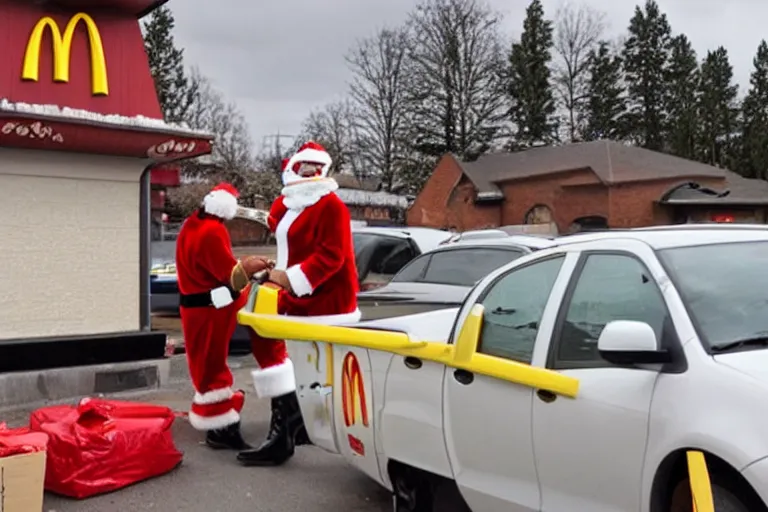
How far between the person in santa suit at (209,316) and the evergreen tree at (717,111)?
47950mm

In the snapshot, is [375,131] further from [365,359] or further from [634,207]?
[365,359]

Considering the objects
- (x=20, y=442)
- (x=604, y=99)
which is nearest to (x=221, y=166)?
(x=604, y=99)

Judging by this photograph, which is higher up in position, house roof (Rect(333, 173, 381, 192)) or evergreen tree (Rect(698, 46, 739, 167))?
evergreen tree (Rect(698, 46, 739, 167))

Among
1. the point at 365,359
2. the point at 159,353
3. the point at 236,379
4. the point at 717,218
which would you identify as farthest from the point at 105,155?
the point at 717,218

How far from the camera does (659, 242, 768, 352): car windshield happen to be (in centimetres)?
283

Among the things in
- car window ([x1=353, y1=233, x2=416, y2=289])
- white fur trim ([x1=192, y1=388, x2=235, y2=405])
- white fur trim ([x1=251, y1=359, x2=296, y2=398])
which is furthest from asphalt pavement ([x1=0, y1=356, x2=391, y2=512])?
car window ([x1=353, y1=233, x2=416, y2=289])

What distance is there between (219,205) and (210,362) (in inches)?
46.9

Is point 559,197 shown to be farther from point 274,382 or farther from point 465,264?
point 274,382

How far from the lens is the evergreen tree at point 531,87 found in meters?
51.5

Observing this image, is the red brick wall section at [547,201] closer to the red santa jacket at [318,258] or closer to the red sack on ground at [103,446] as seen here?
the red santa jacket at [318,258]

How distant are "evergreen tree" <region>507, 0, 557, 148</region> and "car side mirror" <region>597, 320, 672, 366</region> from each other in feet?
164

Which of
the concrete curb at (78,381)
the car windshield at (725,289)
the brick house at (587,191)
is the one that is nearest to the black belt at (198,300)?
the concrete curb at (78,381)

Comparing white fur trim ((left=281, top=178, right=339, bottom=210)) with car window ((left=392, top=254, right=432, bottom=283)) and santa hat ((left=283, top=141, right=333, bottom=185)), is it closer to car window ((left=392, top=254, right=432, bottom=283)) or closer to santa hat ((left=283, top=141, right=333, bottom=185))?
santa hat ((left=283, top=141, right=333, bottom=185))

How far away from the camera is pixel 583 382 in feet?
10.0
